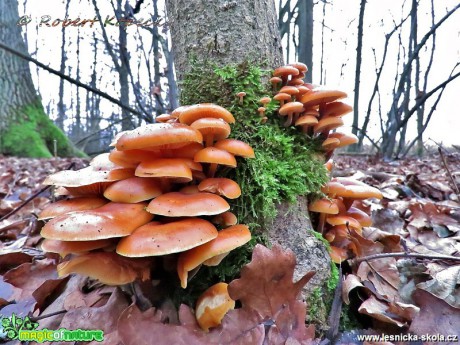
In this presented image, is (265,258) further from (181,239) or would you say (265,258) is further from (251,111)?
(251,111)

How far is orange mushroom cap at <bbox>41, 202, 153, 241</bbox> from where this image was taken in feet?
4.05

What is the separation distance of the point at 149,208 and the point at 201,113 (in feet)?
1.75

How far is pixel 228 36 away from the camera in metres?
1.91

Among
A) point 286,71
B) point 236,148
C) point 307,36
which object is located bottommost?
point 236,148

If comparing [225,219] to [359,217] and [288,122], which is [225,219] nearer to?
[288,122]

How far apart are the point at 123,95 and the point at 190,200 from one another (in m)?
13.1

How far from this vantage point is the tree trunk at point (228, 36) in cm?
191

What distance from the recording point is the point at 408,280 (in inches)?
67.0

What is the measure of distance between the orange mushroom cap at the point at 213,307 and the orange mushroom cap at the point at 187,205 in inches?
14.4

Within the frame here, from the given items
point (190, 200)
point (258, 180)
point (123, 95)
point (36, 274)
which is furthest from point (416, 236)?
point (123, 95)

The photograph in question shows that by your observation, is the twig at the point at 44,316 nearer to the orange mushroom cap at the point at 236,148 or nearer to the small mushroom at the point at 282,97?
the orange mushroom cap at the point at 236,148

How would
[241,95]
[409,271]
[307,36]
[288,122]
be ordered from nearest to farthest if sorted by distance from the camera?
[409,271] < [241,95] < [288,122] < [307,36]

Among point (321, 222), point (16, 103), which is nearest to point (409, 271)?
point (321, 222)

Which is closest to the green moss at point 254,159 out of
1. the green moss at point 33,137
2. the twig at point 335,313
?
the twig at point 335,313
